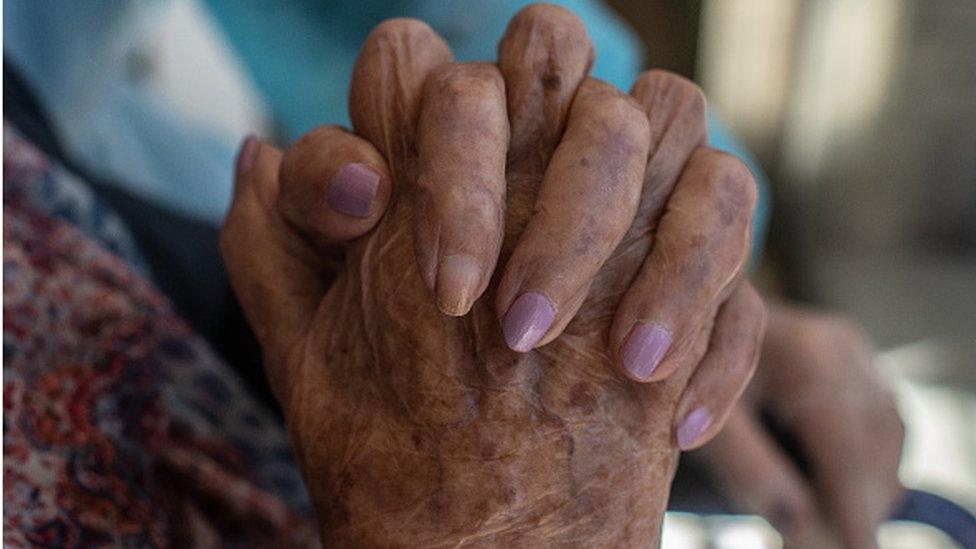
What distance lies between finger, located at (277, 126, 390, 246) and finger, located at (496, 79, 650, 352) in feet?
0.30

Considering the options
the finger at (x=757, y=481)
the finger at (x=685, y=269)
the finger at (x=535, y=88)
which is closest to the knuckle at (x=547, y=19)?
the finger at (x=535, y=88)

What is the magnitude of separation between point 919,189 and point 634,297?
9.11ft

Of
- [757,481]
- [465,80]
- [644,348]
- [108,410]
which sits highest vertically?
[465,80]

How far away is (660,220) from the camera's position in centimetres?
55

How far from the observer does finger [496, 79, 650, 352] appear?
486mm

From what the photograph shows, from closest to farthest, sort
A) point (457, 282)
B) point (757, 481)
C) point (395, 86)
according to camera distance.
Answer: point (457, 282) < point (395, 86) < point (757, 481)

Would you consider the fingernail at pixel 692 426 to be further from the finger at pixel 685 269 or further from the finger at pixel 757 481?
the finger at pixel 757 481

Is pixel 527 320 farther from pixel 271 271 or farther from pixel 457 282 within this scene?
pixel 271 271

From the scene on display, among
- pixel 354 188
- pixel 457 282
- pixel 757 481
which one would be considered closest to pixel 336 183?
pixel 354 188

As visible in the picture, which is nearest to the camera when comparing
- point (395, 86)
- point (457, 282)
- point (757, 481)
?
point (457, 282)

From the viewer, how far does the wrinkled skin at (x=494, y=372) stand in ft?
1.73

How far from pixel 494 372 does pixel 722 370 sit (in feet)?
0.45

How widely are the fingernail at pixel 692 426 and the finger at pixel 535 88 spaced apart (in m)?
0.15

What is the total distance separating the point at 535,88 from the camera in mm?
560
